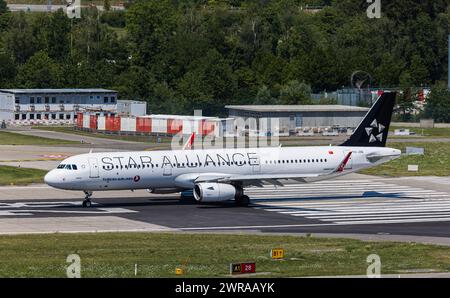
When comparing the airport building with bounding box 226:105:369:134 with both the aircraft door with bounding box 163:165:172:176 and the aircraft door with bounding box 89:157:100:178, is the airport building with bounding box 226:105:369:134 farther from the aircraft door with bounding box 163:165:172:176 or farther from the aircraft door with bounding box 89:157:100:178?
the aircraft door with bounding box 89:157:100:178

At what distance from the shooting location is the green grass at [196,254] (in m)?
43.3

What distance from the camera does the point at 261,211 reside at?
70500mm

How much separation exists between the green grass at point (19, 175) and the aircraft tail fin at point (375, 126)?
2706 cm

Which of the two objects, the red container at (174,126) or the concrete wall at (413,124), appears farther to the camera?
the concrete wall at (413,124)

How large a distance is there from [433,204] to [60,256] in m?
34.2

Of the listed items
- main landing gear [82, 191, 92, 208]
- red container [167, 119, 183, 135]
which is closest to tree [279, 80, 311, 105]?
red container [167, 119, 183, 135]

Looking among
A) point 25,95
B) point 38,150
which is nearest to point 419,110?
point 25,95

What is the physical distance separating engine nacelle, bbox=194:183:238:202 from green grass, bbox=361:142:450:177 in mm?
27522

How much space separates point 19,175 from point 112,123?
56963 millimetres

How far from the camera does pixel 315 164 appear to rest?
75.9 metres

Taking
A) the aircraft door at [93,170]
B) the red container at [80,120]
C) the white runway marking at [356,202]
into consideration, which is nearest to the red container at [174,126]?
the red container at [80,120]

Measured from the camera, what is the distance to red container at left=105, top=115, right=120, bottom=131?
484 feet

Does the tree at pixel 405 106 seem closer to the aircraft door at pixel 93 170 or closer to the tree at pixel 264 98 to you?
the tree at pixel 264 98
